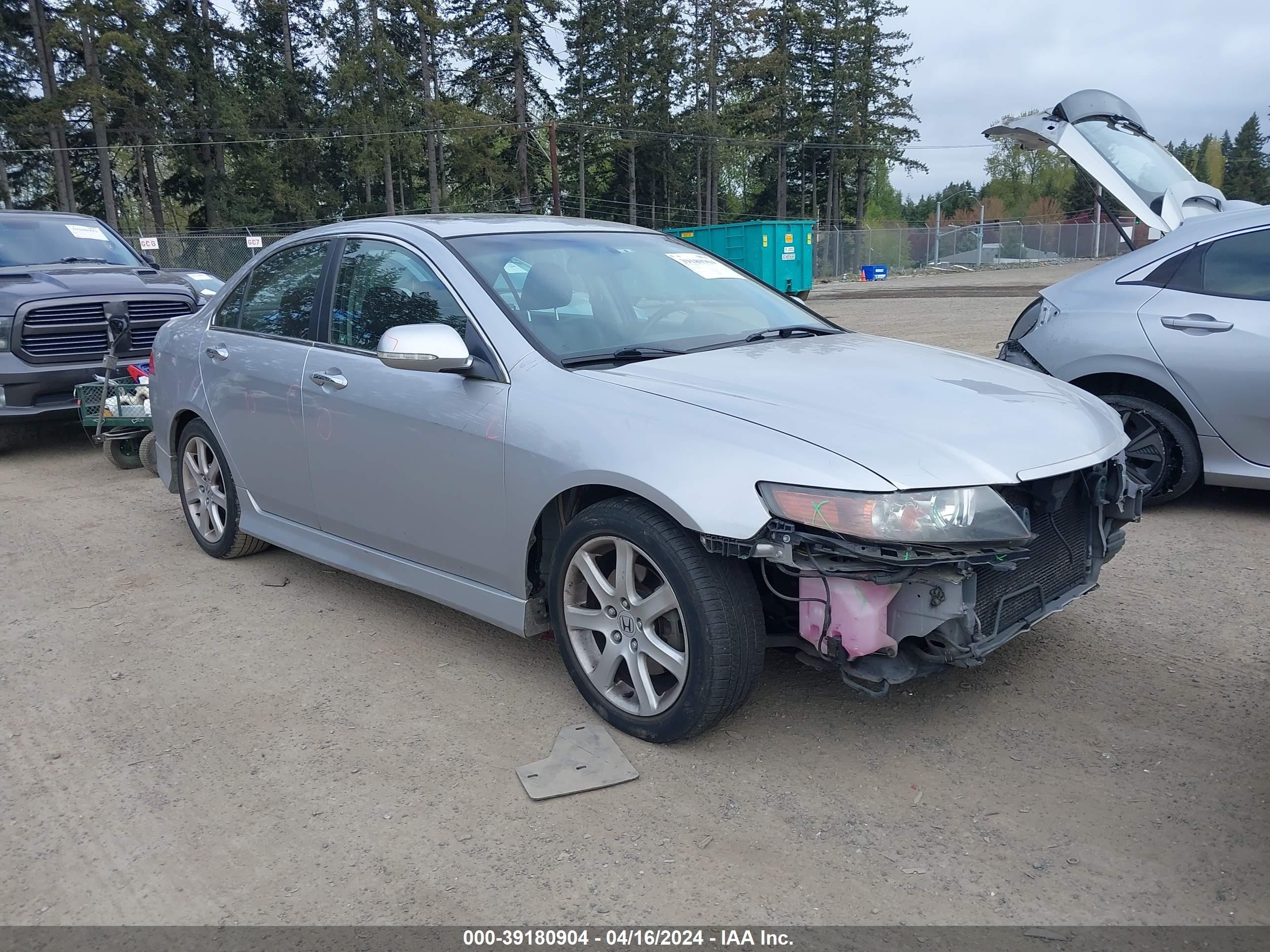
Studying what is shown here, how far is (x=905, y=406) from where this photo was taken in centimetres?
312

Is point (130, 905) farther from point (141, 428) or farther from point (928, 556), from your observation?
point (141, 428)

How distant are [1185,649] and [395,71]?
2140 inches

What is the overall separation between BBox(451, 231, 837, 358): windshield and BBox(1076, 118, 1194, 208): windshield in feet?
10.7

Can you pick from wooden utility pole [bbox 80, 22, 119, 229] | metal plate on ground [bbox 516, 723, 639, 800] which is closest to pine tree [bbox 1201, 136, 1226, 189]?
wooden utility pole [bbox 80, 22, 119, 229]

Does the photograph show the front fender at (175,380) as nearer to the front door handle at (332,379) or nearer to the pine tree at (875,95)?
the front door handle at (332,379)

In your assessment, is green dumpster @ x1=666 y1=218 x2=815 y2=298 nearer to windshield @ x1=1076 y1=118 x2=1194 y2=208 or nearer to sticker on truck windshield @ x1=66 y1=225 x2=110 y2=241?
sticker on truck windshield @ x1=66 y1=225 x2=110 y2=241

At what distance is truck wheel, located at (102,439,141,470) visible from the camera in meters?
7.79

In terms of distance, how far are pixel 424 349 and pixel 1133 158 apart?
5381 millimetres

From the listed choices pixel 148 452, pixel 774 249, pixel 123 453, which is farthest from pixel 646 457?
pixel 774 249

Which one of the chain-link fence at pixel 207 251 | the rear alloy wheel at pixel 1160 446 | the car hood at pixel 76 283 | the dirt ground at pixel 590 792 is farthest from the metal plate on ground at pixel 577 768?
the chain-link fence at pixel 207 251

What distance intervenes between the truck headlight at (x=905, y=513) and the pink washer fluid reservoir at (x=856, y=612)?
0.19 m

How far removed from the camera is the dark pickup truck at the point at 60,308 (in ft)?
26.0

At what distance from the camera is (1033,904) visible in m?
2.44

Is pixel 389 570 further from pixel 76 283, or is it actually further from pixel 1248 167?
pixel 1248 167
